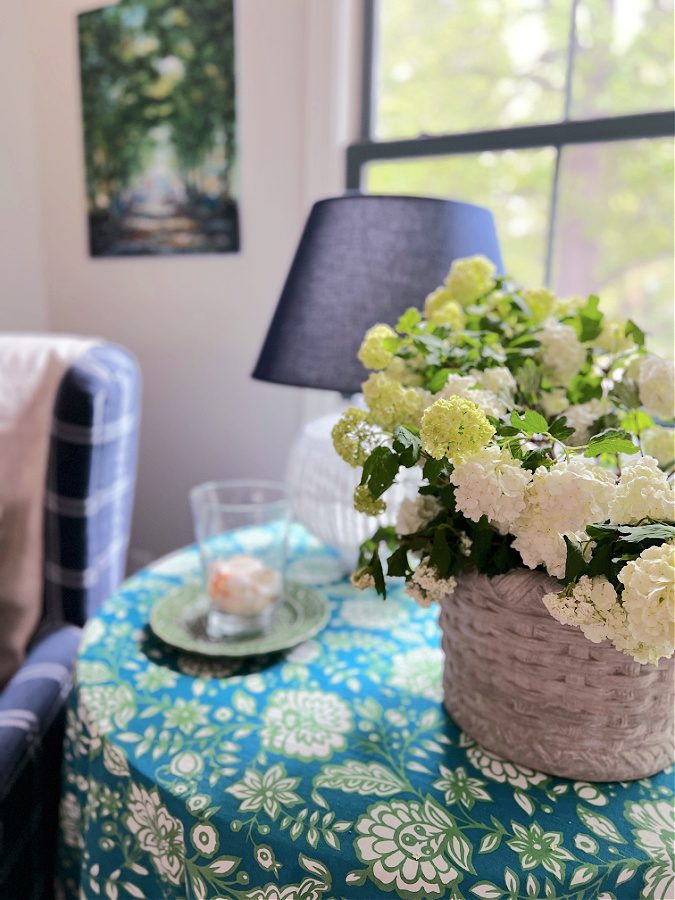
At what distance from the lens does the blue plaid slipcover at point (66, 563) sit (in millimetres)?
877

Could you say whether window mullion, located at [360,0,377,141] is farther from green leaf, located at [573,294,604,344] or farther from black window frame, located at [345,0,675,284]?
green leaf, located at [573,294,604,344]

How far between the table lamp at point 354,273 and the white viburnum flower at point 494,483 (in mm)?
394

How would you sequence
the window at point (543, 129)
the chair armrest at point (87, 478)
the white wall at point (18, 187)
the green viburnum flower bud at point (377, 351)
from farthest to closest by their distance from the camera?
the white wall at point (18, 187)
the window at point (543, 129)
the chair armrest at point (87, 478)
the green viburnum flower bud at point (377, 351)

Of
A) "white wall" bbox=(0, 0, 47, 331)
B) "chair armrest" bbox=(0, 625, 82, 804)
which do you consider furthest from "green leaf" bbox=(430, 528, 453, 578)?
"white wall" bbox=(0, 0, 47, 331)

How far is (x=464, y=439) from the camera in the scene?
49 cm

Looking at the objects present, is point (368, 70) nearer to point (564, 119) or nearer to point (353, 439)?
point (564, 119)

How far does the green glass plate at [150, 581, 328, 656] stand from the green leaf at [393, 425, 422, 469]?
394 mm

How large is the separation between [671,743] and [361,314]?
23.8 inches

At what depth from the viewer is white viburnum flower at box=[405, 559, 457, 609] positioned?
591mm

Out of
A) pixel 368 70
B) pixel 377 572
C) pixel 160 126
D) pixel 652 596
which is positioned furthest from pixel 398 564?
pixel 160 126

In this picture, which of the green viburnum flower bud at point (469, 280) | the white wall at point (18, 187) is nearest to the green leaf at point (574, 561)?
the green viburnum flower bud at point (469, 280)

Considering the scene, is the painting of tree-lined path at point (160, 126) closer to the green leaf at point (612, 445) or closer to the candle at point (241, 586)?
the candle at point (241, 586)

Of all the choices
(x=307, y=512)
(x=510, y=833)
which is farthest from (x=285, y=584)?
(x=510, y=833)

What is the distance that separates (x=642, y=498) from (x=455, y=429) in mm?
151
